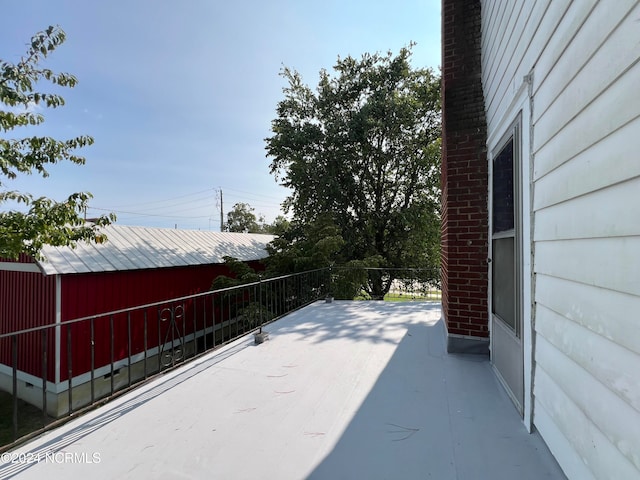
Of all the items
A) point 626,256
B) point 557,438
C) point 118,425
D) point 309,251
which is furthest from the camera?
point 309,251

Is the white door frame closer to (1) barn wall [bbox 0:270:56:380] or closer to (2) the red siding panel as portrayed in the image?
(2) the red siding panel

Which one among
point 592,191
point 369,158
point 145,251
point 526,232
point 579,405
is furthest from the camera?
point 369,158

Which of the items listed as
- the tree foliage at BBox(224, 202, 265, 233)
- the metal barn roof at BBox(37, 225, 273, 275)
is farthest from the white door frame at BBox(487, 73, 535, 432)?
the tree foliage at BBox(224, 202, 265, 233)

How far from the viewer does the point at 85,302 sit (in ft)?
22.4

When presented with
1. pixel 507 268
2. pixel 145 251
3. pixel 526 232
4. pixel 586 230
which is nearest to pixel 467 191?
pixel 507 268

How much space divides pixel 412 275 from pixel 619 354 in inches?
471

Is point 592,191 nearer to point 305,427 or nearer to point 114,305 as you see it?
point 305,427

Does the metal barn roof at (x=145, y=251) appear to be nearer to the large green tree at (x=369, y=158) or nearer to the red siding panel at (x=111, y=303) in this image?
the red siding panel at (x=111, y=303)

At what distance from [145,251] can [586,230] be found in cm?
916

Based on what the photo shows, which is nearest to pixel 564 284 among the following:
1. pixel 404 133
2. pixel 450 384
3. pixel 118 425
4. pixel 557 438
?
pixel 557 438

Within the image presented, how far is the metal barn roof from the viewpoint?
6.66 m

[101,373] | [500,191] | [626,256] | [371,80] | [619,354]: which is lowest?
[101,373]

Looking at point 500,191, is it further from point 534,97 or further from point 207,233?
point 207,233

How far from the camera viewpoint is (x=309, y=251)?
1005 centimetres
